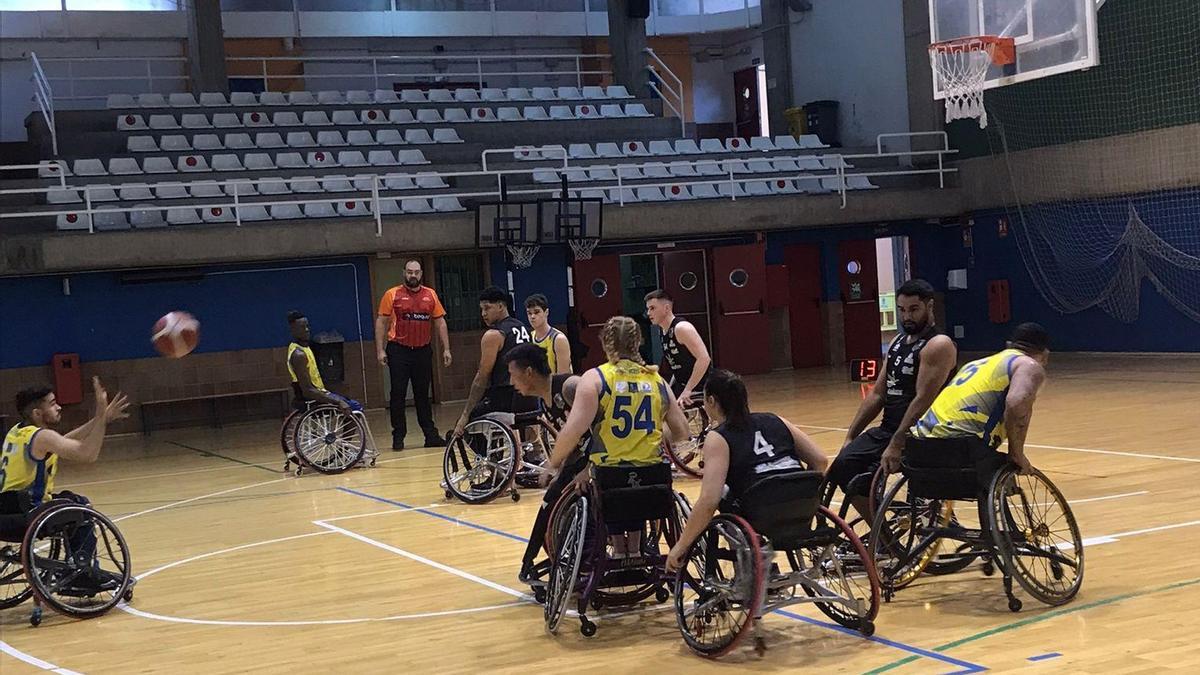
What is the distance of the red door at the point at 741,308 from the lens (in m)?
21.2

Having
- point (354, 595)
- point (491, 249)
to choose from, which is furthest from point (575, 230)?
point (354, 595)

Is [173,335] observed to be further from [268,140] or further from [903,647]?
[268,140]

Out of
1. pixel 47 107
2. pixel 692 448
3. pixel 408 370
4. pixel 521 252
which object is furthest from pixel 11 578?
pixel 47 107

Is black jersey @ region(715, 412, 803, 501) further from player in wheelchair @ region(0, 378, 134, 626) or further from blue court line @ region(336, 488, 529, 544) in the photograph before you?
player in wheelchair @ region(0, 378, 134, 626)

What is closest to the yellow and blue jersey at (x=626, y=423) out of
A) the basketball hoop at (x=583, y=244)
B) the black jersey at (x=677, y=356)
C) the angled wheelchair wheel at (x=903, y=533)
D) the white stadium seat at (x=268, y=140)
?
the angled wheelchair wheel at (x=903, y=533)

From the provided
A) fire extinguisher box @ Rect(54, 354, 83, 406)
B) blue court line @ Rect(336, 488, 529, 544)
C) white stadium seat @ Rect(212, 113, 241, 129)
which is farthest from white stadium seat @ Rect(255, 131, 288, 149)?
blue court line @ Rect(336, 488, 529, 544)

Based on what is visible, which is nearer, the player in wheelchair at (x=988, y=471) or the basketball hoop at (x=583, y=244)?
the player in wheelchair at (x=988, y=471)

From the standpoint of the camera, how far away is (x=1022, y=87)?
2027 centimetres

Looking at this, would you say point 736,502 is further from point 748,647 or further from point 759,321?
point 759,321

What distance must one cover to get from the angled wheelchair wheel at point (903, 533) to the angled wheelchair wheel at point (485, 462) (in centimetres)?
418

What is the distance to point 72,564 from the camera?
7051 millimetres

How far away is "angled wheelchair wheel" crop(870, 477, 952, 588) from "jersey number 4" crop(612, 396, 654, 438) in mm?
1165

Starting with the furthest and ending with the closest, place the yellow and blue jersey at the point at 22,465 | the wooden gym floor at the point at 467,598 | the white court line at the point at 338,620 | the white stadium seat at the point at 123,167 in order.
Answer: the white stadium seat at the point at 123,167 → the yellow and blue jersey at the point at 22,465 → the white court line at the point at 338,620 → the wooden gym floor at the point at 467,598

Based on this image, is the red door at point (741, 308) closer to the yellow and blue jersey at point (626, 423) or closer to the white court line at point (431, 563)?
the white court line at point (431, 563)
